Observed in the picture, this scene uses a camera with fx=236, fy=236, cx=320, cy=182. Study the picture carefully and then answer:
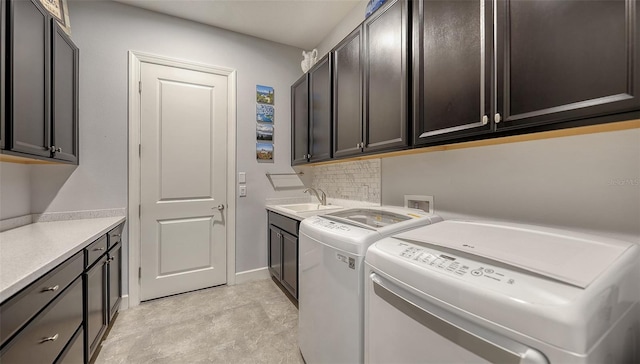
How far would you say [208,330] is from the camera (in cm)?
192

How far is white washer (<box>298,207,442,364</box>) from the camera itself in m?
1.11

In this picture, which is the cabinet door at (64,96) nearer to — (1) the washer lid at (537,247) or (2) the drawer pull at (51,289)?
(2) the drawer pull at (51,289)

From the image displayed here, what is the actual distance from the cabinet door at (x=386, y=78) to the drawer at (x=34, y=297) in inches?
70.4

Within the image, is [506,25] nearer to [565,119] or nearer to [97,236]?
[565,119]

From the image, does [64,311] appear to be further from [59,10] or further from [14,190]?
[59,10]

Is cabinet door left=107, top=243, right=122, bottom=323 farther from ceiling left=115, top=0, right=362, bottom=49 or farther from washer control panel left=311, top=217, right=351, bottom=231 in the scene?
ceiling left=115, top=0, right=362, bottom=49

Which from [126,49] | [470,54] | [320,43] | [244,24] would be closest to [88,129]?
[126,49]

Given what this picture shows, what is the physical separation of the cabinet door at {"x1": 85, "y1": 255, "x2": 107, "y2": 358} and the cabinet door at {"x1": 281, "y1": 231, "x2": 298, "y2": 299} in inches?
53.9

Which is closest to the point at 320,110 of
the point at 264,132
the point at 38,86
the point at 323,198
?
the point at 264,132

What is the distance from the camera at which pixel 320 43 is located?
300 cm

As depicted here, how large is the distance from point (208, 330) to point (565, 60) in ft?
8.65

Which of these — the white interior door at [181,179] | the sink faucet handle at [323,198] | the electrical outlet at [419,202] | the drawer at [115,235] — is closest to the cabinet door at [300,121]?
the sink faucet handle at [323,198]

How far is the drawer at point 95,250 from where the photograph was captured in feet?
→ 4.70

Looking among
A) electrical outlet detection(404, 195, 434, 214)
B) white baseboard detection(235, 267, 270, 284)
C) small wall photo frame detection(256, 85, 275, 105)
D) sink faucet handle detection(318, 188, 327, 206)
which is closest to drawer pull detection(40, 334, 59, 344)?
white baseboard detection(235, 267, 270, 284)
